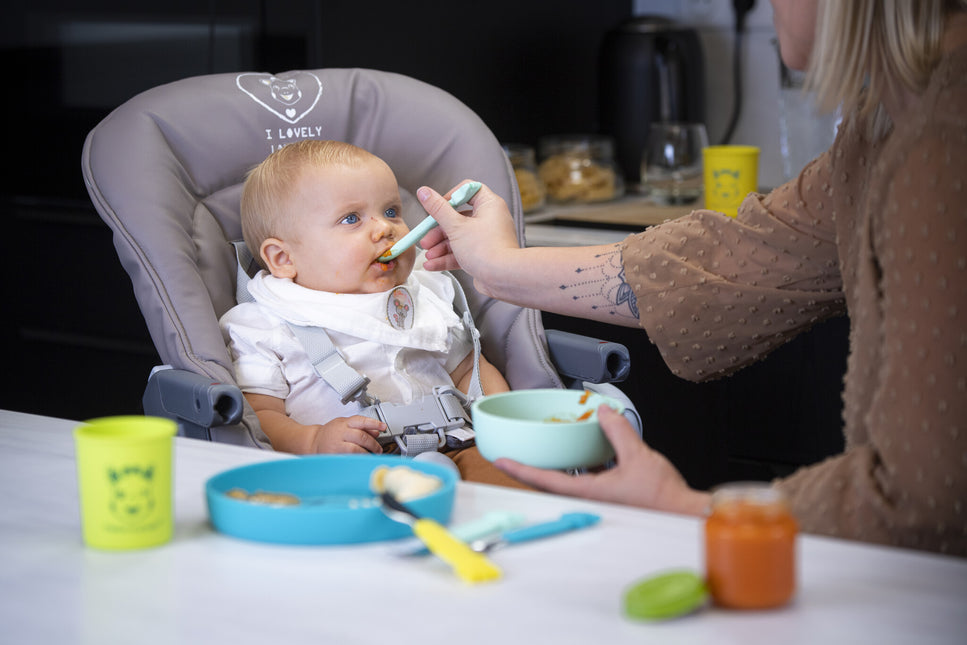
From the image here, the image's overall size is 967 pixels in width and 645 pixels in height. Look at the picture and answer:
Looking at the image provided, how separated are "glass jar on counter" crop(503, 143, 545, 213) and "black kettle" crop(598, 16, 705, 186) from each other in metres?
0.39

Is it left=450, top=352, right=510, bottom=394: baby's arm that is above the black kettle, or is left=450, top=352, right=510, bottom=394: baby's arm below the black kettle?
below

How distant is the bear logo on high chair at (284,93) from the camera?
5.75ft

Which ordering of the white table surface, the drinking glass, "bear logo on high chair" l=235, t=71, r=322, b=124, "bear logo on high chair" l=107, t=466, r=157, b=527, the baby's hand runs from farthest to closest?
the drinking glass
"bear logo on high chair" l=235, t=71, r=322, b=124
the baby's hand
"bear logo on high chair" l=107, t=466, r=157, b=527
the white table surface

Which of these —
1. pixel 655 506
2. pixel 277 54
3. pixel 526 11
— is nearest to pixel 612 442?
pixel 655 506

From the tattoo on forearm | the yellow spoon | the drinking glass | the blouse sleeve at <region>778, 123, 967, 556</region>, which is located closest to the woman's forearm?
the tattoo on forearm

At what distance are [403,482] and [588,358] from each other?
787 millimetres

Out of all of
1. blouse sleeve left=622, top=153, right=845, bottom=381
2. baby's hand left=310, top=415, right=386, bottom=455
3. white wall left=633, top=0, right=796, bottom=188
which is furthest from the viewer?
white wall left=633, top=0, right=796, bottom=188

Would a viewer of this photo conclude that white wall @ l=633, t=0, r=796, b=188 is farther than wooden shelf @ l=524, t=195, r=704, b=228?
Yes

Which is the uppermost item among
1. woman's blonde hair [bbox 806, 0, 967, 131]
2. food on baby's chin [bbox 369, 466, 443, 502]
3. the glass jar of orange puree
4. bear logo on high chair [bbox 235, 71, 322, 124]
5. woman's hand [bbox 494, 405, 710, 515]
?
→ woman's blonde hair [bbox 806, 0, 967, 131]

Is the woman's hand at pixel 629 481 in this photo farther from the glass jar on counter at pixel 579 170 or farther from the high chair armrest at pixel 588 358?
the glass jar on counter at pixel 579 170

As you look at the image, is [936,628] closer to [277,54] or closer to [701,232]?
[701,232]

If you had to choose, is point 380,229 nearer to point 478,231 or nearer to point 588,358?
point 478,231

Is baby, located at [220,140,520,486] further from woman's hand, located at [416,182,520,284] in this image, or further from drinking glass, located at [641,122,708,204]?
drinking glass, located at [641,122,708,204]

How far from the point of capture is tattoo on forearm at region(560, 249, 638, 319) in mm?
1393
